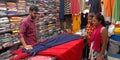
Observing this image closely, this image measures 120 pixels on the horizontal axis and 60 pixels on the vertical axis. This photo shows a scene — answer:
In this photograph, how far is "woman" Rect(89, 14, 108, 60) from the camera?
3043 millimetres

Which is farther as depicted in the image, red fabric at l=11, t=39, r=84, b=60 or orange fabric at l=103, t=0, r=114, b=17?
orange fabric at l=103, t=0, r=114, b=17

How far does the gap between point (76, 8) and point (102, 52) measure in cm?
370

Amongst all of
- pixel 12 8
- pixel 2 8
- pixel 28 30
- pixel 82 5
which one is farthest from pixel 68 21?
pixel 28 30

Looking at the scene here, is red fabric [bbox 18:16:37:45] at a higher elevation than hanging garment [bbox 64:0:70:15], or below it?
below

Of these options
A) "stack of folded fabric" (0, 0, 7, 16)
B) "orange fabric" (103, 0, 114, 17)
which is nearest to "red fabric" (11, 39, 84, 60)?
"stack of folded fabric" (0, 0, 7, 16)

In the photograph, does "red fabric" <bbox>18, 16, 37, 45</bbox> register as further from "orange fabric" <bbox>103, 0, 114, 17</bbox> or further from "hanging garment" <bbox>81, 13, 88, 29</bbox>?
"hanging garment" <bbox>81, 13, 88, 29</bbox>

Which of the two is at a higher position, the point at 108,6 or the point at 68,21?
the point at 108,6

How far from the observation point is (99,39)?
3.12 metres

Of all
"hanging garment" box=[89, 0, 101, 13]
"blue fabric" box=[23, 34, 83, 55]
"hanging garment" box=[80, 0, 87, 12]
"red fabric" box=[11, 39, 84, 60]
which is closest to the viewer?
"red fabric" box=[11, 39, 84, 60]

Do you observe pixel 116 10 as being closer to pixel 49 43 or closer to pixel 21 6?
pixel 21 6

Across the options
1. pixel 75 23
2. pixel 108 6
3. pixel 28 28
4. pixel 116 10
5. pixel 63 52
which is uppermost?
pixel 108 6

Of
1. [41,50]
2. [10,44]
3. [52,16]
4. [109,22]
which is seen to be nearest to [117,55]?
[109,22]

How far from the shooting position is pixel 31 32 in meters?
3.48

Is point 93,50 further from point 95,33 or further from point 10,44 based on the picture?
point 10,44
